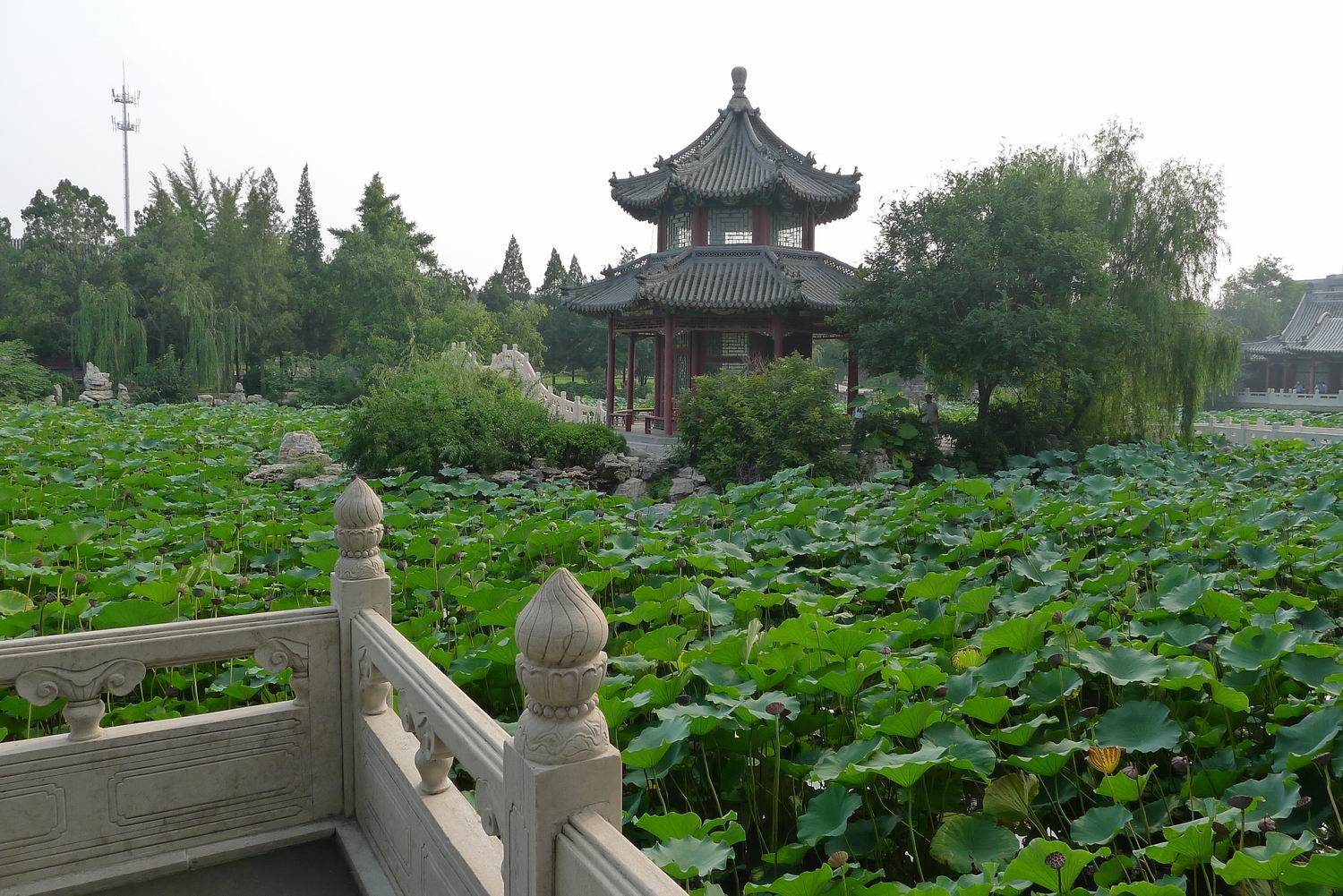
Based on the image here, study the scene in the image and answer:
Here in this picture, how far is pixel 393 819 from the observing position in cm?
234

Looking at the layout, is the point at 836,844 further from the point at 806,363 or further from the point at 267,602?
the point at 806,363

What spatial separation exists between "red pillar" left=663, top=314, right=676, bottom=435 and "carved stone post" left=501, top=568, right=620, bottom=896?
1171 centimetres

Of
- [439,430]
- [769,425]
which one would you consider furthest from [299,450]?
[769,425]

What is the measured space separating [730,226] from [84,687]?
13.2 meters

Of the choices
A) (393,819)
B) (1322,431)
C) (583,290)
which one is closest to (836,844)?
(393,819)

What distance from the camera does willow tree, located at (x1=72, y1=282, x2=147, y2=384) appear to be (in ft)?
80.6

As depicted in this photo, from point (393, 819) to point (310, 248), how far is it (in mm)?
37623

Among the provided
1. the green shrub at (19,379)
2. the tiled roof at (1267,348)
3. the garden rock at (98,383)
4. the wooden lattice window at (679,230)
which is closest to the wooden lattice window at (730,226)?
the wooden lattice window at (679,230)

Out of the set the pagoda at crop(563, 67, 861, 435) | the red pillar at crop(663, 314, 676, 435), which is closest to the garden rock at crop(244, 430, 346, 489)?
the red pillar at crop(663, 314, 676, 435)

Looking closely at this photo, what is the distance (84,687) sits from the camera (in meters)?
2.38

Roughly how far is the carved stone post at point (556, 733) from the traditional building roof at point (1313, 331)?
3600 cm

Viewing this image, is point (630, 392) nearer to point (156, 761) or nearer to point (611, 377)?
point (611, 377)

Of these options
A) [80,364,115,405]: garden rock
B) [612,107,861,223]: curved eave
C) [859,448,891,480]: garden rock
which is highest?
[612,107,861,223]: curved eave

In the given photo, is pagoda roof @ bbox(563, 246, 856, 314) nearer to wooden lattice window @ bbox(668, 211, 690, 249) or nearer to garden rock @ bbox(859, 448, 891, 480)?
wooden lattice window @ bbox(668, 211, 690, 249)
